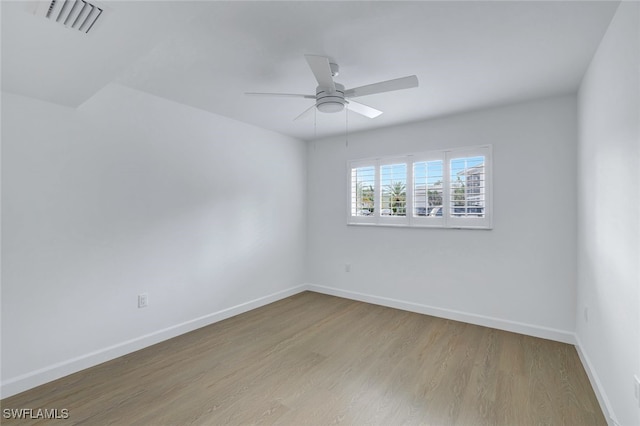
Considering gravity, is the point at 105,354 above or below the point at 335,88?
below

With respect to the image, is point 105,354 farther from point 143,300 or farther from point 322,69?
point 322,69

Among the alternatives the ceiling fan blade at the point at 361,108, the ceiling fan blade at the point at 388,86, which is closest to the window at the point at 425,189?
the ceiling fan blade at the point at 361,108

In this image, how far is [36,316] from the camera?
7.26ft

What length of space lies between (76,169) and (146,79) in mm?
962

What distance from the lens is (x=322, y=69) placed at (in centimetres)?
193

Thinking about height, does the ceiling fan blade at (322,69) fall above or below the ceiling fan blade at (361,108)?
above

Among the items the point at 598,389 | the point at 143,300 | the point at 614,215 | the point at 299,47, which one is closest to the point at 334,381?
the point at 598,389

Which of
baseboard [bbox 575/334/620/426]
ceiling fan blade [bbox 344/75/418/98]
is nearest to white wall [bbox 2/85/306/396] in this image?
ceiling fan blade [bbox 344/75/418/98]

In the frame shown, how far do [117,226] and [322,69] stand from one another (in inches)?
88.9

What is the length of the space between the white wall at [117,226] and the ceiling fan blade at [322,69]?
185cm

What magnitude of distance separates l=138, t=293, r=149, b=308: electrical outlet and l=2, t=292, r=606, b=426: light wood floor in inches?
16.4

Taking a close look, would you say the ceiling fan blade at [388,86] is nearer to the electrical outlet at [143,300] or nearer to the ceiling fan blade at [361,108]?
the ceiling fan blade at [361,108]

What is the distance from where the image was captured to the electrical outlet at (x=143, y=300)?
2801 millimetres

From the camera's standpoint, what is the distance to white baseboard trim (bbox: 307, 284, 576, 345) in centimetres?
296
